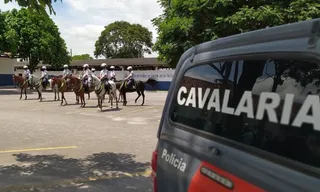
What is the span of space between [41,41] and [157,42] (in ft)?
86.2

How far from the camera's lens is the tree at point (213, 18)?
543 inches

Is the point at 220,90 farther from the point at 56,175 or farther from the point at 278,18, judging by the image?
the point at 278,18

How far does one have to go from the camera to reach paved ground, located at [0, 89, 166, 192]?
5.88 m

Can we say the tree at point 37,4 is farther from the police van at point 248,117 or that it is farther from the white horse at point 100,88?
the white horse at point 100,88

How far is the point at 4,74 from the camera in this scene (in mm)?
47062

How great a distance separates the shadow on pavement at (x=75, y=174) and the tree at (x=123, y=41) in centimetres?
6941

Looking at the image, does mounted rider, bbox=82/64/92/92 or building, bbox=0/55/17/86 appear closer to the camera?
mounted rider, bbox=82/64/92/92

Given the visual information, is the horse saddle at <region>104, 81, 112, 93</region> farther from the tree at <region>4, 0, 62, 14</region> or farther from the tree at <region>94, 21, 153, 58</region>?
the tree at <region>94, 21, 153, 58</region>

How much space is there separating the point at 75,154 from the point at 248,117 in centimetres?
648

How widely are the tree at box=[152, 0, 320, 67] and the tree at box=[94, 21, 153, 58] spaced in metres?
58.4

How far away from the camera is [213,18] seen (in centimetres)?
1563

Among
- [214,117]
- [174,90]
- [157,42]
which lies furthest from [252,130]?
[157,42]

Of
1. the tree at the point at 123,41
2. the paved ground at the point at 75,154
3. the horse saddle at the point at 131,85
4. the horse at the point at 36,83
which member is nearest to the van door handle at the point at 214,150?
the paved ground at the point at 75,154

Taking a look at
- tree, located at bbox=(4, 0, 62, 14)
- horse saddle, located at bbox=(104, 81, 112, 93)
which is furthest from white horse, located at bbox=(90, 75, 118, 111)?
tree, located at bbox=(4, 0, 62, 14)
